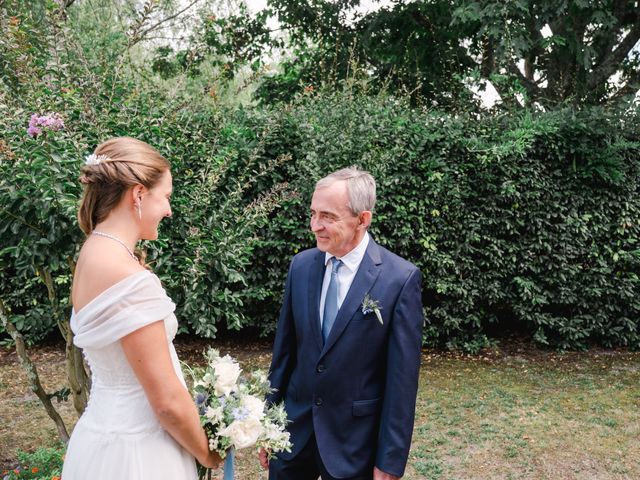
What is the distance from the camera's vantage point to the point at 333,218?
8.67ft

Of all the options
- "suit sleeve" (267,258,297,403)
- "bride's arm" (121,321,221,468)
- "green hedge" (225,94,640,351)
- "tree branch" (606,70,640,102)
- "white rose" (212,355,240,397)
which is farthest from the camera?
"tree branch" (606,70,640,102)

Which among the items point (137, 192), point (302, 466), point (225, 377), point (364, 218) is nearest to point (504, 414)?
point (302, 466)

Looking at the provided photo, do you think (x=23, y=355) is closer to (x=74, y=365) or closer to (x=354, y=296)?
(x=74, y=365)

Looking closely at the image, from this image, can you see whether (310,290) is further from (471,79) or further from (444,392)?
(471,79)

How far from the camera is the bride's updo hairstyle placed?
195 centimetres

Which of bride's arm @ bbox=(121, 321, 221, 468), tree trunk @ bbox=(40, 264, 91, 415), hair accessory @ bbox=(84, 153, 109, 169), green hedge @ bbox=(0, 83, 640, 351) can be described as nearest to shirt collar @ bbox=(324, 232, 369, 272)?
bride's arm @ bbox=(121, 321, 221, 468)

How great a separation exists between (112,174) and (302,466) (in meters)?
1.61

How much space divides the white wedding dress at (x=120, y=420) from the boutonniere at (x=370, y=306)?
834 mm

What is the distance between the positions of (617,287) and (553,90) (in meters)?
3.66

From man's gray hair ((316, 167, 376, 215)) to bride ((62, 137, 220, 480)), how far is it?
84 centimetres

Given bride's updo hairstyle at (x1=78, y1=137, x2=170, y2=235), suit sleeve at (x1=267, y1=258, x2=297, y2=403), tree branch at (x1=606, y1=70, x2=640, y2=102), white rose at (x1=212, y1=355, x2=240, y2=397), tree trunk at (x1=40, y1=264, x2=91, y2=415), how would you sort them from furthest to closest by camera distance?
1. tree branch at (x1=606, y1=70, x2=640, y2=102)
2. tree trunk at (x1=40, y1=264, x2=91, y2=415)
3. suit sleeve at (x1=267, y1=258, x2=297, y2=403)
4. white rose at (x1=212, y1=355, x2=240, y2=397)
5. bride's updo hairstyle at (x1=78, y1=137, x2=170, y2=235)

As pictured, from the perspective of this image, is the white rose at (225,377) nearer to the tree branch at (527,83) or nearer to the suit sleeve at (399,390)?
the suit sleeve at (399,390)

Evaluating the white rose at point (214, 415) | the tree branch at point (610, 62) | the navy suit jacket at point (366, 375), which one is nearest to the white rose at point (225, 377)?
the white rose at point (214, 415)

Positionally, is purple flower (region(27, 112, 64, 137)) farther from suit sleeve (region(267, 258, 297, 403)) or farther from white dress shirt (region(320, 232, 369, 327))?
white dress shirt (region(320, 232, 369, 327))
